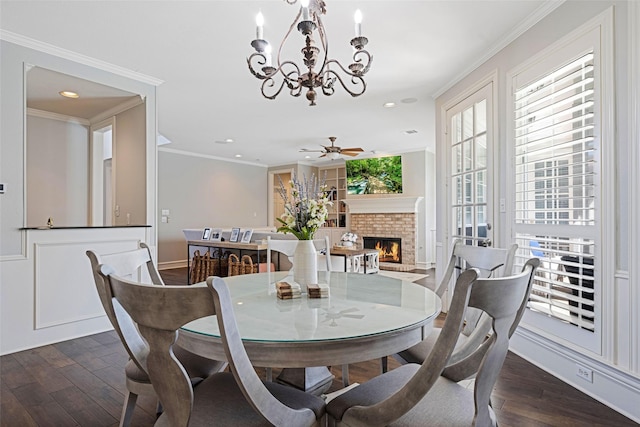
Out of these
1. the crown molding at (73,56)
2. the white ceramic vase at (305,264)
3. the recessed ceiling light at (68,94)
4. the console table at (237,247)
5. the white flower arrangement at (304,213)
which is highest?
the crown molding at (73,56)

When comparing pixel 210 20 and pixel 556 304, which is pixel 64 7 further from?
pixel 556 304

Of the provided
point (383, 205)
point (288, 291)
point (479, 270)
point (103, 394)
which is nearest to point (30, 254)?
point (103, 394)

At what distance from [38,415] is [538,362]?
10.1 feet

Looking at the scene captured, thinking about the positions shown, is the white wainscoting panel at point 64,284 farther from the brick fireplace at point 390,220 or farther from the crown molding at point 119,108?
the brick fireplace at point 390,220

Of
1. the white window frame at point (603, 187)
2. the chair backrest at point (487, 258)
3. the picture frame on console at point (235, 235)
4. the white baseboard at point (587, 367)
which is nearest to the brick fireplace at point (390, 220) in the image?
the picture frame on console at point (235, 235)

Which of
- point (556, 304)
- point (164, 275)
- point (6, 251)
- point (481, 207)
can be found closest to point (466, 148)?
point (481, 207)

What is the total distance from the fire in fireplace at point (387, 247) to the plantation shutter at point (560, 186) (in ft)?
15.5

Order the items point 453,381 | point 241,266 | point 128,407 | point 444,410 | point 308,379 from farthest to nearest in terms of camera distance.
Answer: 1. point 241,266
2. point 308,379
3. point 128,407
4. point 453,381
5. point 444,410

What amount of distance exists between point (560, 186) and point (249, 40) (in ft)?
8.35

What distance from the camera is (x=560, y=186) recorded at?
231 cm

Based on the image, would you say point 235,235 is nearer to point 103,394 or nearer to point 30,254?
point 30,254

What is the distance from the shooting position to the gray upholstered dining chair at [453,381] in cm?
87

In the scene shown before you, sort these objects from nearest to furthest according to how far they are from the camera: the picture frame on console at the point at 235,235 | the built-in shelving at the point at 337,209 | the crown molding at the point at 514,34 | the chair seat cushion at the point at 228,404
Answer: the chair seat cushion at the point at 228,404
the crown molding at the point at 514,34
the picture frame on console at the point at 235,235
the built-in shelving at the point at 337,209

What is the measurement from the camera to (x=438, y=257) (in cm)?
402
